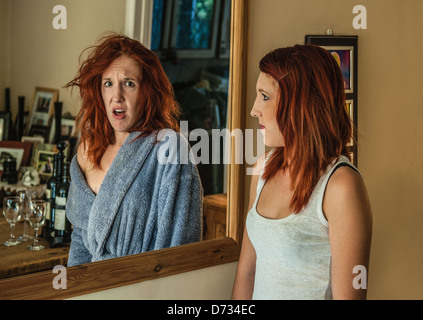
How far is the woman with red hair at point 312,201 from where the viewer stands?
1399 millimetres

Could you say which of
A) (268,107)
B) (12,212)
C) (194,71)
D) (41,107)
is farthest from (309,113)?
(12,212)

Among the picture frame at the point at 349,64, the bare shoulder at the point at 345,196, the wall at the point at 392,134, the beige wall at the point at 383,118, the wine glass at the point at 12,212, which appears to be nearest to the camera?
the bare shoulder at the point at 345,196

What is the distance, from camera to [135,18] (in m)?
1.68

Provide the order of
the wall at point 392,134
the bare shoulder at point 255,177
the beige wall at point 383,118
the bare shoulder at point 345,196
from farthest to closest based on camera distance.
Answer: the wall at point 392,134 → the beige wall at point 383,118 → the bare shoulder at point 255,177 → the bare shoulder at point 345,196

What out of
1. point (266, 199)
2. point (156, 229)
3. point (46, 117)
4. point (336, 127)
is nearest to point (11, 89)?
point (46, 117)

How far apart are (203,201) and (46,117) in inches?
24.1

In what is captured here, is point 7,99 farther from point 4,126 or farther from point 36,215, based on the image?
point 36,215

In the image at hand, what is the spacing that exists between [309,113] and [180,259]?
0.70 meters

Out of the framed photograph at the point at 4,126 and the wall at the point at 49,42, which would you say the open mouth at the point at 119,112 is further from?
the framed photograph at the point at 4,126

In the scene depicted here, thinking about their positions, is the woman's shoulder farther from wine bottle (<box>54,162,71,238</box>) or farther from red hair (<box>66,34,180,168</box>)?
wine bottle (<box>54,162,71,238</box>)

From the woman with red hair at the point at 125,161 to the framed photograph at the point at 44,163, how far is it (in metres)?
0.07

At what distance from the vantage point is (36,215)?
1548mm

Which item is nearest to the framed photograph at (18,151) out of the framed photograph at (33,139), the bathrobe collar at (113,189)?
the framed photograph at (33,139)
